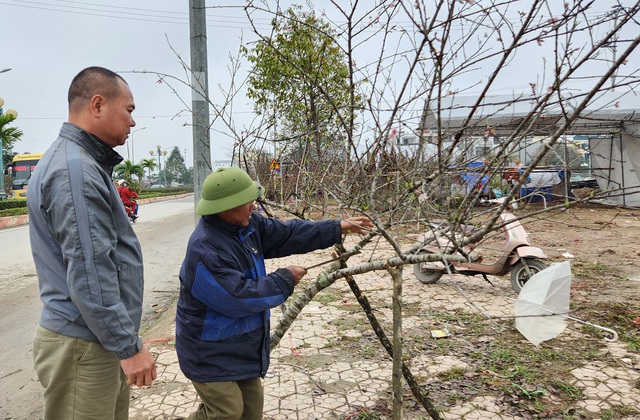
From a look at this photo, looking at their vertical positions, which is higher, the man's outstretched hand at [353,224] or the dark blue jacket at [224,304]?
the man's outstretched hand at [353,224]

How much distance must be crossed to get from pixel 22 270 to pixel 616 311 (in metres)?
8.65

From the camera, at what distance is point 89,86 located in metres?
1.92

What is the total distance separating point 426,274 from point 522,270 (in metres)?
1.32

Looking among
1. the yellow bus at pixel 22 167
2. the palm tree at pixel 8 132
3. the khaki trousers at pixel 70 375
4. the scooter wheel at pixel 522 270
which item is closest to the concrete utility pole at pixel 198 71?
the khaki trousers at pixel 70 375

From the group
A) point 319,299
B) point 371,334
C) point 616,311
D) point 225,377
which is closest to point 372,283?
point 319,299

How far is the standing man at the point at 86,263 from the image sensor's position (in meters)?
1.70

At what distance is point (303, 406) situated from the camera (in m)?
3.24

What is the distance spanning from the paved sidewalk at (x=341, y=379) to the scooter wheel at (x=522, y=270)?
689 mm

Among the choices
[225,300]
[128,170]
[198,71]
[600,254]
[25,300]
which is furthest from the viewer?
[128,170]

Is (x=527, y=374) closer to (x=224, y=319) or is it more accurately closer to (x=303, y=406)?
(x=303, y=406)

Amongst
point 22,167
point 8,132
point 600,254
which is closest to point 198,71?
point 600,254

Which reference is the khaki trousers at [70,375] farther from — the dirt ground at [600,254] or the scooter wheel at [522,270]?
the scooter wheel at [522,270]

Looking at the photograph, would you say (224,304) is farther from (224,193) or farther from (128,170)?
(128,170)

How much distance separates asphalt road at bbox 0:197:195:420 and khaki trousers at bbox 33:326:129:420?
71.4 inches
